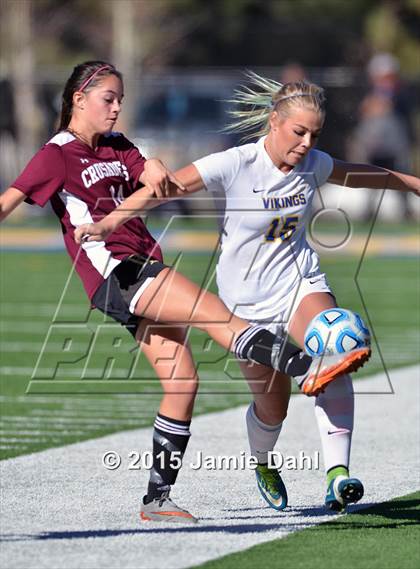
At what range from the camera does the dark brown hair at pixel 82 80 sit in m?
6.41

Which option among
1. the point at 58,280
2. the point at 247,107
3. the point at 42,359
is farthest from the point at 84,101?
the point at 58,280

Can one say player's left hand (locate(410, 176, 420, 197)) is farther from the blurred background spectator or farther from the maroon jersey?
the blurred background spectator

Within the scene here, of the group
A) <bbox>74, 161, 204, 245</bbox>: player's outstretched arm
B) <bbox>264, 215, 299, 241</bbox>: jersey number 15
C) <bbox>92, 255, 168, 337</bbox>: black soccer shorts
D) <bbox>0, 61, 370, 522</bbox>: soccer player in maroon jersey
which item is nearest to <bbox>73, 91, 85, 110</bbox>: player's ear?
<bbox>0, 61, 370, 522</bbox>: soccer player in maroon jersey

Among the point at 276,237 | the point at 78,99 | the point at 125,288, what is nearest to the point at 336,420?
Answer: the point at 276,237

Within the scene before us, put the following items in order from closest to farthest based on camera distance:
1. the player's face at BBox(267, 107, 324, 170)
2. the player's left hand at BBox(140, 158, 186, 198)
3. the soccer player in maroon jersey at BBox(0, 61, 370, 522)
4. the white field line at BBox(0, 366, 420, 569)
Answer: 1. the white field line at BBox(0, 366, 420, 569)
2. the player's left hand at BBox(140, 158, 186, 198)
3. the soccer player in maroon jersey at BBox(0, 61, 370, 522)
4. the player's face at BBox(267, 107, 324, 170)

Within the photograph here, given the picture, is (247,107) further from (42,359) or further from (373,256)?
(373,256)

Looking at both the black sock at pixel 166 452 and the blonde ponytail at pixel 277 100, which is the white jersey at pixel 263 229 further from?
the black sock at pixel 166 452

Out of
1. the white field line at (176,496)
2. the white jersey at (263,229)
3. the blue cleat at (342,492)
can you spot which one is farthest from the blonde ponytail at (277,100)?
the white field line at (176,496)

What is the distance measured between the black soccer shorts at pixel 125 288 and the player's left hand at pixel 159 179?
38 centimetres

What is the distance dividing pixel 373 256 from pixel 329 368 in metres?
18.2

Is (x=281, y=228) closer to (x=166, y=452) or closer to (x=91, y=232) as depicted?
(x=91, y=232)

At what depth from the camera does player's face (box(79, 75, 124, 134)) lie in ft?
20.9

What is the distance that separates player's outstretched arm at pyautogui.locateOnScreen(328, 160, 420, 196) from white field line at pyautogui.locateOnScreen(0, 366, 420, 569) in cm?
151

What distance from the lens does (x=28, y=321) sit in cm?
1553
